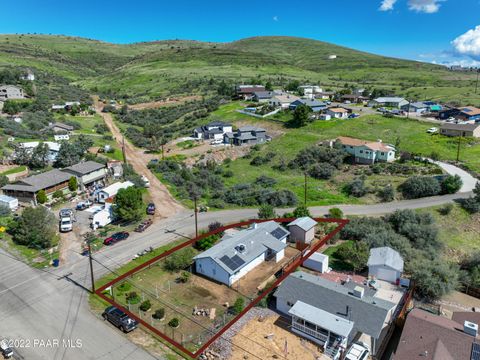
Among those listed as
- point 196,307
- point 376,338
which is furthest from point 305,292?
point 196,307

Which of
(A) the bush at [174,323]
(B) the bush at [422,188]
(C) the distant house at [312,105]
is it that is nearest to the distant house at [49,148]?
(A) the bush at [174,323]

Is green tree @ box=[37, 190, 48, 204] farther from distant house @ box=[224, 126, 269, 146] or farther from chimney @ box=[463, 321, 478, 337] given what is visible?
chimney @ box=[463, 321, 478, 337]

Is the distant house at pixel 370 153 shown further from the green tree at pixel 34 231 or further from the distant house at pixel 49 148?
the distant house at pixel 49 148

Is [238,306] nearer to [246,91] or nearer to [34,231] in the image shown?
[34,231]

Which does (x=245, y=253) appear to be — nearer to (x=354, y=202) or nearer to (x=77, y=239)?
(x=77, y=239)

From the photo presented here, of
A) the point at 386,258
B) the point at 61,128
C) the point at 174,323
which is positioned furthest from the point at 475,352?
the point at 61,128

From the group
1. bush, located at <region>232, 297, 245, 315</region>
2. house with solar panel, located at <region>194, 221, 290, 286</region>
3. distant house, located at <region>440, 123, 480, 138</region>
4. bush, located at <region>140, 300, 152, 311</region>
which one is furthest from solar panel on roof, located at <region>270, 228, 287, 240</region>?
distant house, located at <region>440, 123, 480, 138</region>
